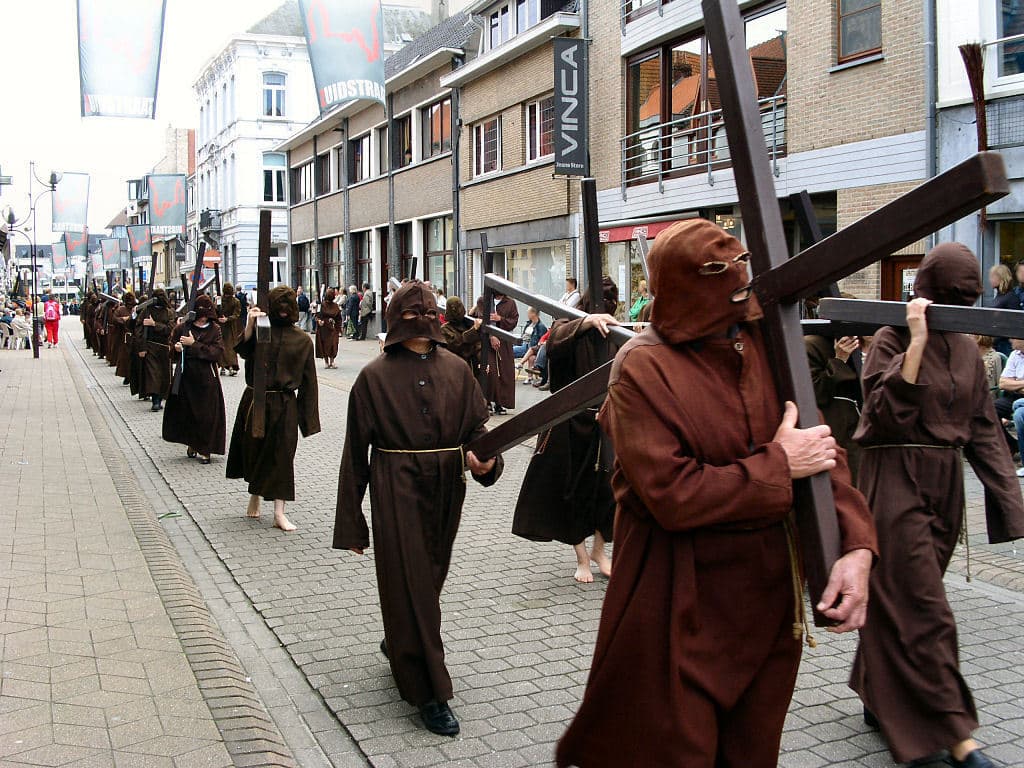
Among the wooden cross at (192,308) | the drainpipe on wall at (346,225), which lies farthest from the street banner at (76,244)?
the wooden cross at (192,308)

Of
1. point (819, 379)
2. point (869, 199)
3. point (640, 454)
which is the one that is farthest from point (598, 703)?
point (869, 199)

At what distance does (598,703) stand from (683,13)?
740 inches

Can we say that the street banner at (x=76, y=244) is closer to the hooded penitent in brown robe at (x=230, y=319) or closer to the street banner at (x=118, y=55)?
the hooded penitent in brown robe at (x=230, y=319)

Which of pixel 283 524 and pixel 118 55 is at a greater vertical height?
pixel 118 55

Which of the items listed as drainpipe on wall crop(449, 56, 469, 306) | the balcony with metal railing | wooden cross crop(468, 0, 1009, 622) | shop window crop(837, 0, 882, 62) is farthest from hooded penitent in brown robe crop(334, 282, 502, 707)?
drainpipe on wall crop(449, 56, 469, 306)

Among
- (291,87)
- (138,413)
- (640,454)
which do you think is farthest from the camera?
(291,87)

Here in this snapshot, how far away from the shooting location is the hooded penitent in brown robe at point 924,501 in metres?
4.07

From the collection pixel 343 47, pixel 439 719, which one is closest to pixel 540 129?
pixel 343 47

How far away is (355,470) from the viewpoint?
4883 mm

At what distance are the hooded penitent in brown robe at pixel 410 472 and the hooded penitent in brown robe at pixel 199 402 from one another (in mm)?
7512

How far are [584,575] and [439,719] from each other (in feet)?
8.36

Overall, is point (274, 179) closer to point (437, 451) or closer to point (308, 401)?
point (308, 401)

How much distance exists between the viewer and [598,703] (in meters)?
2.88

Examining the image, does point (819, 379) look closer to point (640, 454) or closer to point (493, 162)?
point (640, 454)
